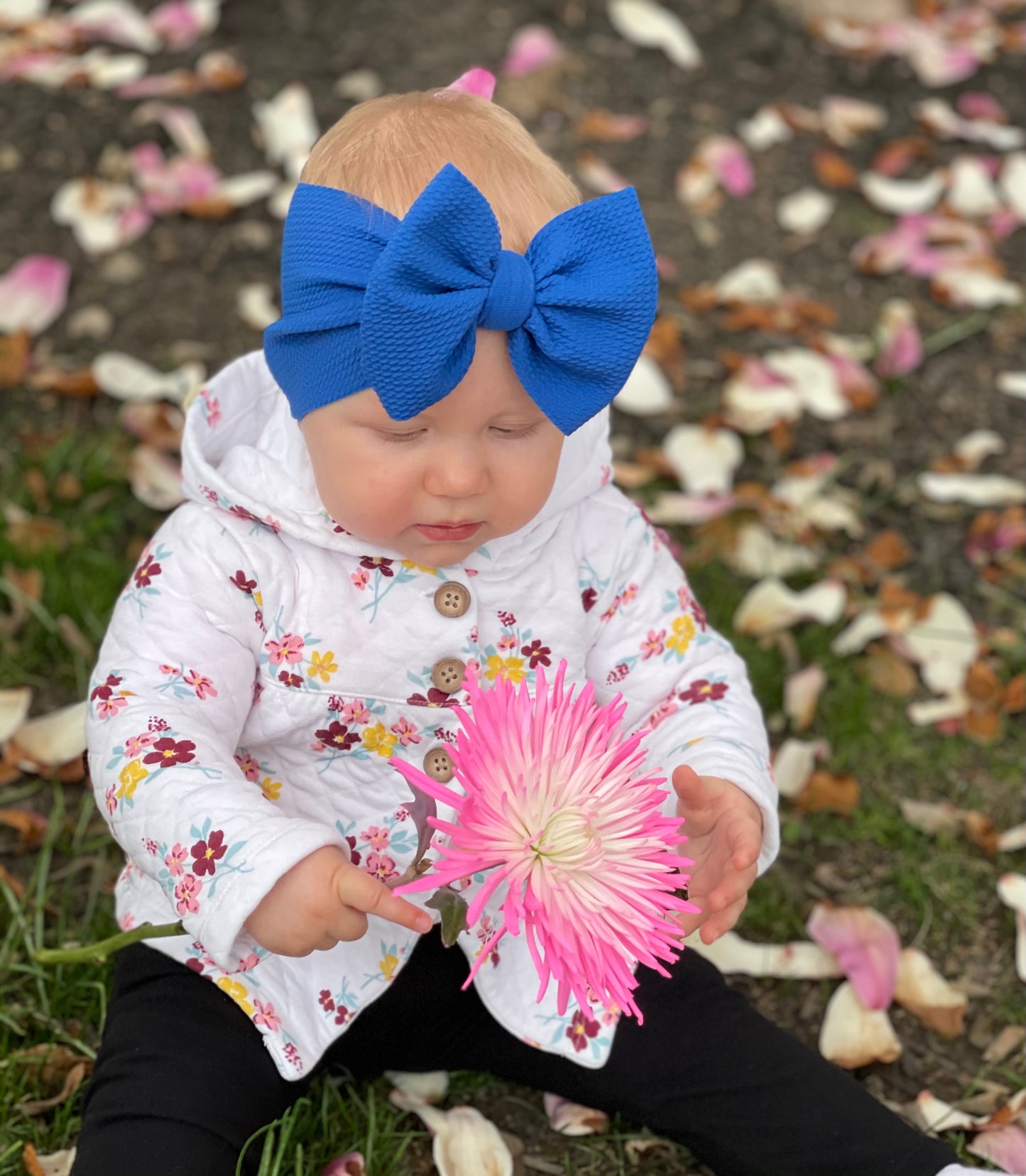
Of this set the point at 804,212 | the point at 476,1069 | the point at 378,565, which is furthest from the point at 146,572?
the point at 804,212

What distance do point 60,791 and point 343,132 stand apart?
3.15 ft

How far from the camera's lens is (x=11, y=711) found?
1853mm

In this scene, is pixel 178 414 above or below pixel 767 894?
above

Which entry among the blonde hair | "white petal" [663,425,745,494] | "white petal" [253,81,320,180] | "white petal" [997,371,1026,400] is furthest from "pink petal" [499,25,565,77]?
the blonde hair

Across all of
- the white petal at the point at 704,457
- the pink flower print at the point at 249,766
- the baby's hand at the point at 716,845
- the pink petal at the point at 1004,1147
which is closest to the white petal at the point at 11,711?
the pink flower print at the point at 249,766

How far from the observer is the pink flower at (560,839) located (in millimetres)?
1069

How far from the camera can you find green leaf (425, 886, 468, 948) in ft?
3.74

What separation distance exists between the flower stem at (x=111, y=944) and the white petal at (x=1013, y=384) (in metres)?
1.97

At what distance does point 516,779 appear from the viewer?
108cm

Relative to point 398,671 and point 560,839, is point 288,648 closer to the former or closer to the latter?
point 398,671

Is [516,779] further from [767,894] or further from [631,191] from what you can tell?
[767,894]

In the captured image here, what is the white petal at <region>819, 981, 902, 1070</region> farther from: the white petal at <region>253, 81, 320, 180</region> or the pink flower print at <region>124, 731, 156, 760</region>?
the white petal at <region>253, 81, 320, 180</region>

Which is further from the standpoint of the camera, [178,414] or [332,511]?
[178,414]

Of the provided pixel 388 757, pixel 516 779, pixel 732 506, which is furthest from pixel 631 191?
pixel 732 506
